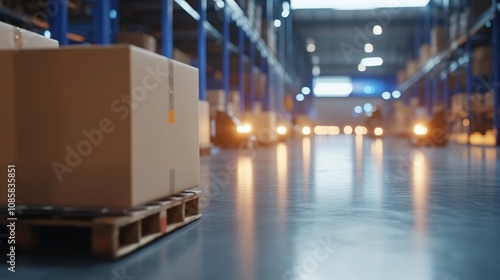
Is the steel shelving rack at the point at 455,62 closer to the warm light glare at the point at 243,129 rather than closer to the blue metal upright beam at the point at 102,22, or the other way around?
the warm light glare at the point at 243,129

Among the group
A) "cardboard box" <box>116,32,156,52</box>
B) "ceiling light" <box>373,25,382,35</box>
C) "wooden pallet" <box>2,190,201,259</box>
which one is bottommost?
"wooden pallet" <box>2,190,201,259</box>

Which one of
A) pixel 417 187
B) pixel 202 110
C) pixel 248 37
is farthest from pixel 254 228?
pixel 248 37

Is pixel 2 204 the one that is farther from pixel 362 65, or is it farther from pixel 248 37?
pixel 362 65

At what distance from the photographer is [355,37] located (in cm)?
3322

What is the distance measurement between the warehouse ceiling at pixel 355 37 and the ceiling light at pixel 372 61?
36 cm

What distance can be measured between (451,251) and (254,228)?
1.03 metres

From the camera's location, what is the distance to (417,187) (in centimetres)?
467

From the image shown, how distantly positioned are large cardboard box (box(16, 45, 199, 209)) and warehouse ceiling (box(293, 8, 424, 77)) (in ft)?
89.6

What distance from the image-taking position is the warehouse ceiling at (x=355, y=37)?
28859mm

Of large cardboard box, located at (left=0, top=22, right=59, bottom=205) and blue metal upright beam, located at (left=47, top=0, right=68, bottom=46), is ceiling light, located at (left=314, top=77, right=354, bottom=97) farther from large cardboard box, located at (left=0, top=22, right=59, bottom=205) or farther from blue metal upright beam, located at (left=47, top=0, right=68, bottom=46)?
large cardboard box, located at (left=0, top=22, right=59, bottom=205)

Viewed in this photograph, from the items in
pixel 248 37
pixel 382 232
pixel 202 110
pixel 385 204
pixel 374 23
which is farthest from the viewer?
pixel 374 23

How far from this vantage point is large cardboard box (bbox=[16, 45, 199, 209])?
231cm

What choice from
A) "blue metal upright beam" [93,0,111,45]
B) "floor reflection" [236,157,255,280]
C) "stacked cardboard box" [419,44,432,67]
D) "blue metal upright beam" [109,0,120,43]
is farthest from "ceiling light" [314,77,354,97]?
"floor reflection" [236,157,255,280]

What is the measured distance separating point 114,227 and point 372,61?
136 ft
